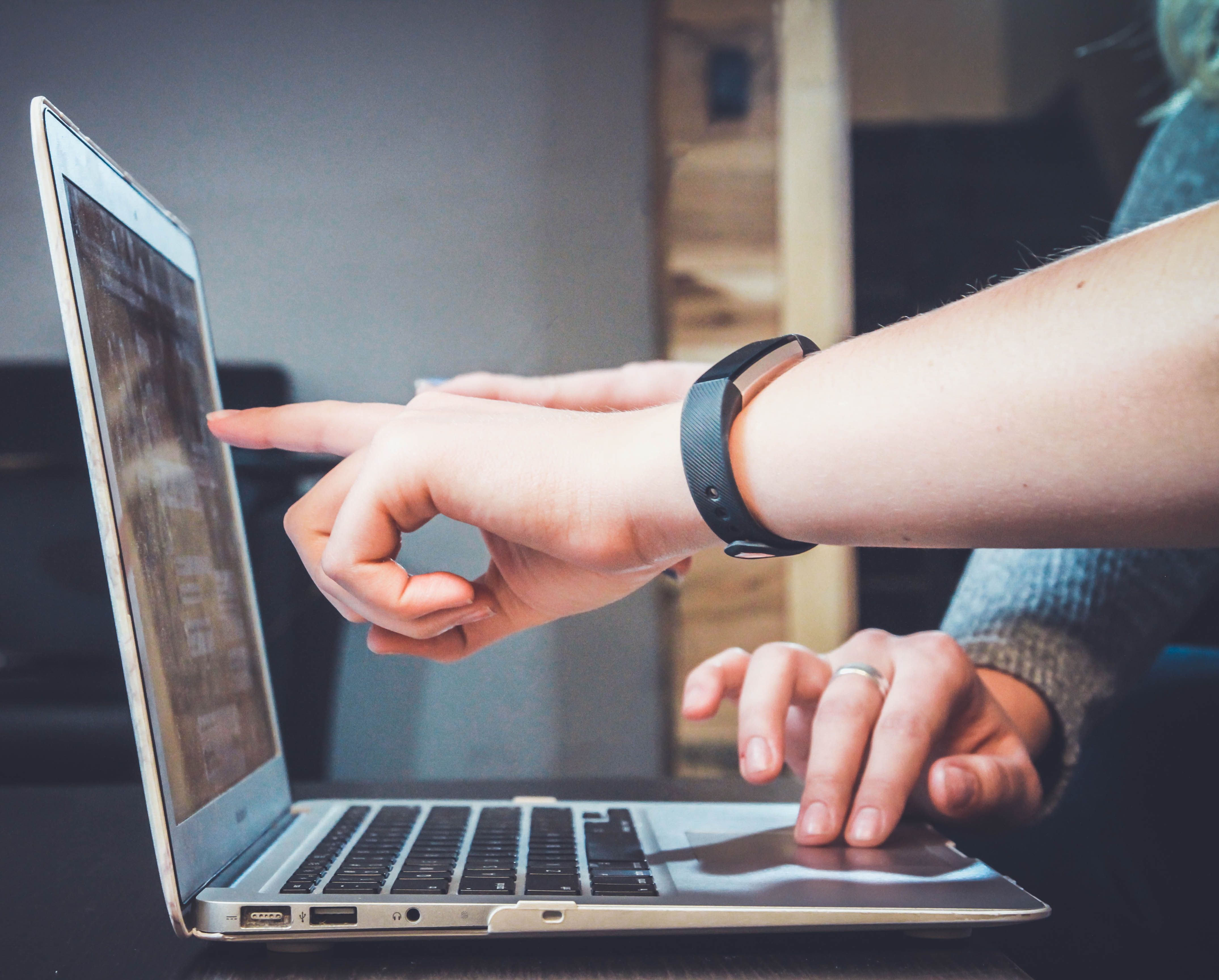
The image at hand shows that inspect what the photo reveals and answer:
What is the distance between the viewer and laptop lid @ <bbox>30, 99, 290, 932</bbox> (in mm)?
383

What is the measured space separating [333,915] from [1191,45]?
1304mm

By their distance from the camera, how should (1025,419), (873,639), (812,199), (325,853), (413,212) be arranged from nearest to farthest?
(1025,419)
(325,853)
(873,639)
(413,212)
(812,199)

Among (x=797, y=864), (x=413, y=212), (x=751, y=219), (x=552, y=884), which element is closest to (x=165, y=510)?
(x=552, y=884)

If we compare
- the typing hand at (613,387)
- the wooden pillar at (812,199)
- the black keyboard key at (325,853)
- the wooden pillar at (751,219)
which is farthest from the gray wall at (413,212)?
the black keyboard key at (325,853)

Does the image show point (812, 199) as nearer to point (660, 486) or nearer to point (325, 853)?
point (660, 486)

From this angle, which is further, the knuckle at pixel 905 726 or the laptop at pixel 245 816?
the knuckle at pixel 905 726

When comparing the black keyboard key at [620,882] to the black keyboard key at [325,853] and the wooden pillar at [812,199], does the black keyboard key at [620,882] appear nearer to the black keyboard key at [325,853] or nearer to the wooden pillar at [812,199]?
the black keyboard key at [325,853]

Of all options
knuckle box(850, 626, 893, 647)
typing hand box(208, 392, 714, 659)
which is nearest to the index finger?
typing hand box(208, 392, 714, 659)

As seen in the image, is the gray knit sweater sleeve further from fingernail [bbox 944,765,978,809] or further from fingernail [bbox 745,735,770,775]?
fingernail [bbox 745,735,770,775]

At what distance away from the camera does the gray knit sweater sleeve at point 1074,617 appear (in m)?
0.65

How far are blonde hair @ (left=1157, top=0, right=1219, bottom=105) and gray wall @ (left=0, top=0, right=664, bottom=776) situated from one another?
732 mm

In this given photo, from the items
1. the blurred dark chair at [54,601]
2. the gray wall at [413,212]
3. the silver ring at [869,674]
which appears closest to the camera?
the silver ring at [869,674]

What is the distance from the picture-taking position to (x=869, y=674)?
0.54 metres

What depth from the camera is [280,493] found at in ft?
4.09
